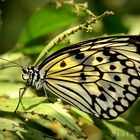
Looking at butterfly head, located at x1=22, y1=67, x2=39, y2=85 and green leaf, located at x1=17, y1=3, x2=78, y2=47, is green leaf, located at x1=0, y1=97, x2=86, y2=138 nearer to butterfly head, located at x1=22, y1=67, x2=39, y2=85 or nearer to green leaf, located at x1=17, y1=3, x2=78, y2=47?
butterfly head, located at x1=22, y1=67, x2=39, y2=85

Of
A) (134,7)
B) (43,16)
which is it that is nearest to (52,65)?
(43,16)

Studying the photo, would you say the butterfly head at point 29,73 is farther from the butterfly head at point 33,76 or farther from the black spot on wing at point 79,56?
the black spot on wing at point 79,56

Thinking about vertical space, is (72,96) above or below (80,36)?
below

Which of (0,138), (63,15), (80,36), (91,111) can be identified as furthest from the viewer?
(80,36)

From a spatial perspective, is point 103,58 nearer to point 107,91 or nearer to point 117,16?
point 107,91

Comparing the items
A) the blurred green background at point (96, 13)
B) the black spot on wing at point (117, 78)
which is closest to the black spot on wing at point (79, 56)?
the black spot on wing at point (117, 78)
